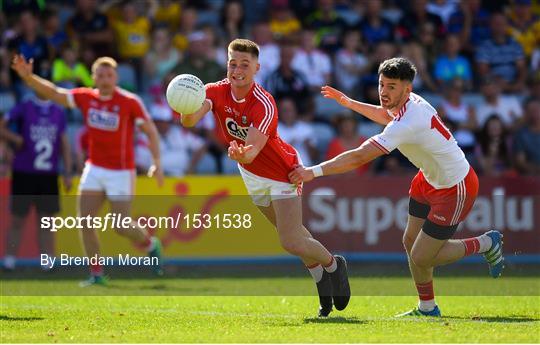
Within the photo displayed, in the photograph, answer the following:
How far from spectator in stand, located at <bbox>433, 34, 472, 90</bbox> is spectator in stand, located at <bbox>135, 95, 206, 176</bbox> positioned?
4.98 m

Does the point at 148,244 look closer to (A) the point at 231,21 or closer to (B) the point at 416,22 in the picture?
(A) the point at 231,21

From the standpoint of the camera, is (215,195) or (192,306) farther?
(215,195)

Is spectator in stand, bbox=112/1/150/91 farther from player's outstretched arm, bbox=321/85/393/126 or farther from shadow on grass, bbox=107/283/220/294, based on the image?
player's outstretched arm, bbox=321/85/393/126

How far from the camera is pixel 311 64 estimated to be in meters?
19.5

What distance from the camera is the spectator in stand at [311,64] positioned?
19.4 meters

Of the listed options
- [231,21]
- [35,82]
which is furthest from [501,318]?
[231,21]

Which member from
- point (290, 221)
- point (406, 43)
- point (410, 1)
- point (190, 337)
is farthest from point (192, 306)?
point (410, 1)

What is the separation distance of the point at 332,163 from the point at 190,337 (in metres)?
1.95

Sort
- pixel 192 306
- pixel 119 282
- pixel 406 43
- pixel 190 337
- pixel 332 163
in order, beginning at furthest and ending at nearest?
pixel 406 43, pixel 119 282, pixel 192 306, pixel 332 163, pixel 190 337

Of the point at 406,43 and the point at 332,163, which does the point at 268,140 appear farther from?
the point at 406,43

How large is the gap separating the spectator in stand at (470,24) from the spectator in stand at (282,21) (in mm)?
3096

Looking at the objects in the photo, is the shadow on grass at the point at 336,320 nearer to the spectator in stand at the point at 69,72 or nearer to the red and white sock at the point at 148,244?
the red and white sock at the point at 148,244

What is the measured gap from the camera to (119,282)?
14148 mm

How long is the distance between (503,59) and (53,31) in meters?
8.35
